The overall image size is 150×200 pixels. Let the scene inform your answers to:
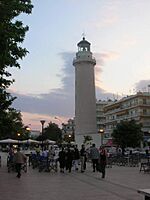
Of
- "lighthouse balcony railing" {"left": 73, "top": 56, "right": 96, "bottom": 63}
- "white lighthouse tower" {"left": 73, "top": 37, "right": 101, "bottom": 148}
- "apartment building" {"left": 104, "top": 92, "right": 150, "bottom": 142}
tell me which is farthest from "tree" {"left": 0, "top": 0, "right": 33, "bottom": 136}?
"apartment building" {"left": 104, "top": 92, "right": 150, "bottom": 142}

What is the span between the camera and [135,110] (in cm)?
11038

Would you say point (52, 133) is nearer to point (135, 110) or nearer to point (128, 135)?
point (135, 110)

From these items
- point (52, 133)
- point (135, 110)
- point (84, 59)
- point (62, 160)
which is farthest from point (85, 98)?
point (52, 133)

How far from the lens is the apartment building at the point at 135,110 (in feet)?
354

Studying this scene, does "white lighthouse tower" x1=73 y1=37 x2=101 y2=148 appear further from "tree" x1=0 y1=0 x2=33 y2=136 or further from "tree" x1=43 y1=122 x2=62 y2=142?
"tree" x1=0 y1=0 x2=33 y2=136

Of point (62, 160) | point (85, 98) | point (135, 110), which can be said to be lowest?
point (62, 160)

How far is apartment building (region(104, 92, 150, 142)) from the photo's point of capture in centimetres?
10780

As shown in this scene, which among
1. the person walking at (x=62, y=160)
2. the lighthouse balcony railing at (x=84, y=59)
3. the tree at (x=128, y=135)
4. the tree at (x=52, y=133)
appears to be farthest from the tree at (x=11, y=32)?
the tree at (x=52, y=133)

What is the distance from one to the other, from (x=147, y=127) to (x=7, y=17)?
94235mm

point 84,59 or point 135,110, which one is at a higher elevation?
point 84,59

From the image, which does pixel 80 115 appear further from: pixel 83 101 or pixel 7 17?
pixel 7 17

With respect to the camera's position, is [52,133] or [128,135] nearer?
[128,135]

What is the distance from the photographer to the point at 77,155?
2998 centimetres

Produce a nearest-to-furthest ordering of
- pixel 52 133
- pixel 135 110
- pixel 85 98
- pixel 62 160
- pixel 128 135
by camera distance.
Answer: pixel 62 160 < pixel 128 135 < pixel 85 98 < pixel 135 110 < pixel 52 133
